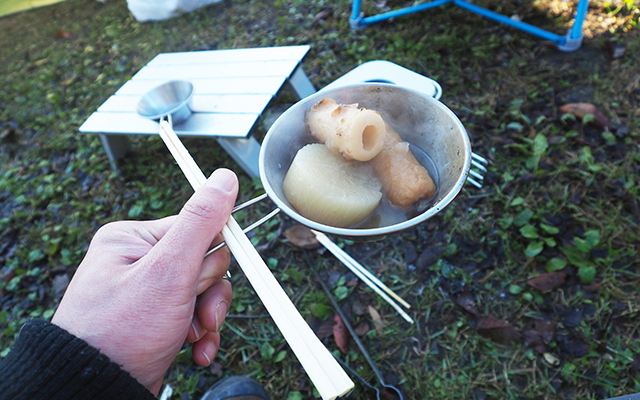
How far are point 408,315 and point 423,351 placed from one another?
7.6 inches

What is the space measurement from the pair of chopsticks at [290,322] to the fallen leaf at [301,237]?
122cm

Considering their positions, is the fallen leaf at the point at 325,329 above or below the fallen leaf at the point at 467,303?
above

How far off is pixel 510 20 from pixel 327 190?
10.3ft

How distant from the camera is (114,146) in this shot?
126 inches

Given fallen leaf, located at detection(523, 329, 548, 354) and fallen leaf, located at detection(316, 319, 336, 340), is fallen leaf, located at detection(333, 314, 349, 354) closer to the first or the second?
fallen leaf, located at detection(316, 319, 336, 340)

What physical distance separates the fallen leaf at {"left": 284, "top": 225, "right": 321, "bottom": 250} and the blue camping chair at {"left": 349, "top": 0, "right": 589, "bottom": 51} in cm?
256

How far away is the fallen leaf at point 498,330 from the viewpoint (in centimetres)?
185

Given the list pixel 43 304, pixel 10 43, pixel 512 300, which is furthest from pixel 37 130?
pixel 512 300

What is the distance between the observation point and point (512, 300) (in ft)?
6.43

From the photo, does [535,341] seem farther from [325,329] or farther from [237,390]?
[237,390]

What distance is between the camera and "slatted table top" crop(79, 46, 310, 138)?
106 inches

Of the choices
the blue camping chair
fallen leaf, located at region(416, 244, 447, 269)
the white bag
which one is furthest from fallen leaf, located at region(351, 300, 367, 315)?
the white bag

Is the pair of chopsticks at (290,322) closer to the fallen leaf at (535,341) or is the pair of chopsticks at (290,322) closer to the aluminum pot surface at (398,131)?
the aluminum pot surface at (398,131)

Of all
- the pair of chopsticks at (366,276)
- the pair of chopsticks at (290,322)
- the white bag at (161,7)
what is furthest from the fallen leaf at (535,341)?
the white bag at (161,7)
